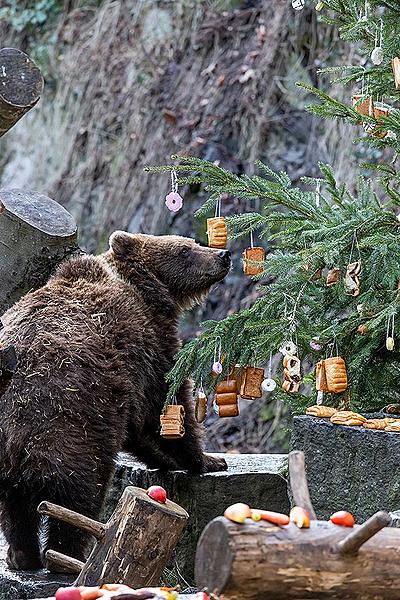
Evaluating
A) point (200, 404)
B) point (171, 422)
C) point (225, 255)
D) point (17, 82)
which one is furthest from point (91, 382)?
point (17, 82)

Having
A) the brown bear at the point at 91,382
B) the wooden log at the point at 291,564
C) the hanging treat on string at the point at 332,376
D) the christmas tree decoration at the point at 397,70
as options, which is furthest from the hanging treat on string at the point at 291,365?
the wooden log at the point at 291,564

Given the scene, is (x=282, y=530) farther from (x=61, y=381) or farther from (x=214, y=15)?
(x=214, y=15)

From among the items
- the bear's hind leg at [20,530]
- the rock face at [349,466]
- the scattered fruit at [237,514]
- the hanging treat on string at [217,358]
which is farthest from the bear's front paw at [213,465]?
the scattered fruit at [237,514]

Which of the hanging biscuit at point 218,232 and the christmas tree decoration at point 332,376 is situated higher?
the hanging biscuit at point 218,232

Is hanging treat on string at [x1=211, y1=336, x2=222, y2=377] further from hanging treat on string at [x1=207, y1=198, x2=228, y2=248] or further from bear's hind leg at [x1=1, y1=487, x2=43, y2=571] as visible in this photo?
bear's hind leg at [x1=1, y1=487, x2=43, y2=571]

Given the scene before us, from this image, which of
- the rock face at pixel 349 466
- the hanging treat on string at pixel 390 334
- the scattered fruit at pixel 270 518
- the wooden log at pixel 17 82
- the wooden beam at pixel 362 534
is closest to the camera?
the wooden beam at pixel 362 534

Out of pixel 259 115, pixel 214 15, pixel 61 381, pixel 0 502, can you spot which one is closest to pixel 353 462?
pixel 61 381

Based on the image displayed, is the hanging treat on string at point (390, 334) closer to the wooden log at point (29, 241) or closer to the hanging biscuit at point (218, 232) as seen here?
the hanging biscuit at point (218, 232)

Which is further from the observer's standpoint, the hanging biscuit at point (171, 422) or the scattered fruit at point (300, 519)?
the hanging biscuit at point (171, 422)

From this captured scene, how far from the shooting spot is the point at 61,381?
16.1 feet

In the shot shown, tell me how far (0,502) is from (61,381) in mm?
676

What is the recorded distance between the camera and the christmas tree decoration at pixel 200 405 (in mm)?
5348

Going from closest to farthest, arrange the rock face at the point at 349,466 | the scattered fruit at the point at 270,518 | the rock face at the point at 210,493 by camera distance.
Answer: the scattered fruit at the point at 270,518, the rock face at the point at 349,466, the rock face at the point at 210,493

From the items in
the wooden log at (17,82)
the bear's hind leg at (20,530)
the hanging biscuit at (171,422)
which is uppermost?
the wooden log at (17,82)
